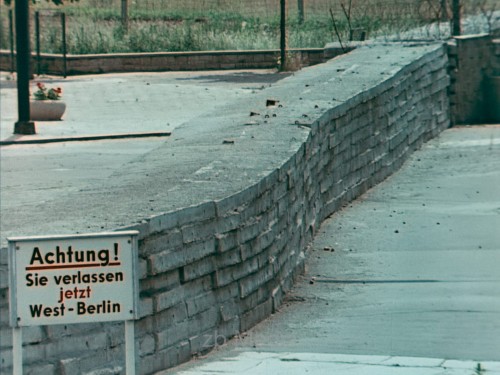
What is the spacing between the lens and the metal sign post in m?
6.06

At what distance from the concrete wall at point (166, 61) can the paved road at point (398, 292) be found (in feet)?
63.2

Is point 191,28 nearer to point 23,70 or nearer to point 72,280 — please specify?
point 23,70

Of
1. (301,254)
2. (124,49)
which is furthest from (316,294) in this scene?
(124,49)

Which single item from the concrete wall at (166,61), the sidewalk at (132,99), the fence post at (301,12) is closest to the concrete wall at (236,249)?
the sidewalk at (132,99)

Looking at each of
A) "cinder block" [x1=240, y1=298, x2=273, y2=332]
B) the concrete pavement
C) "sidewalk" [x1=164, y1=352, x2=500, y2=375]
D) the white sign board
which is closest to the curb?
the concrete pavement

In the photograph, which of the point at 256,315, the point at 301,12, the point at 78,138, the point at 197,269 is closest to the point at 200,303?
the point at 197,269

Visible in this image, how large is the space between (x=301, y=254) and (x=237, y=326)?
2534 mm

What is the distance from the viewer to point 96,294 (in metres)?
6.18

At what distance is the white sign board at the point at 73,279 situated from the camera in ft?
19.9

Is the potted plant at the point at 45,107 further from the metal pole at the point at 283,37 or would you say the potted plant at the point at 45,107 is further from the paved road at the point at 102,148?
the metal pole at the point at 283,37

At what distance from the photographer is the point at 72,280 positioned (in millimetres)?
6109

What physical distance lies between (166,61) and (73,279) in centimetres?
3143

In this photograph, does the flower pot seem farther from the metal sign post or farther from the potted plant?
the metal sign post

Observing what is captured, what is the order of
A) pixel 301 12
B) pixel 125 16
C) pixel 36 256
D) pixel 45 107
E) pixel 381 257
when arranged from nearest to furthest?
pixel 36 256, pixel 381 257, pixel 45 107, pixel 301 12, pixel 125 16
